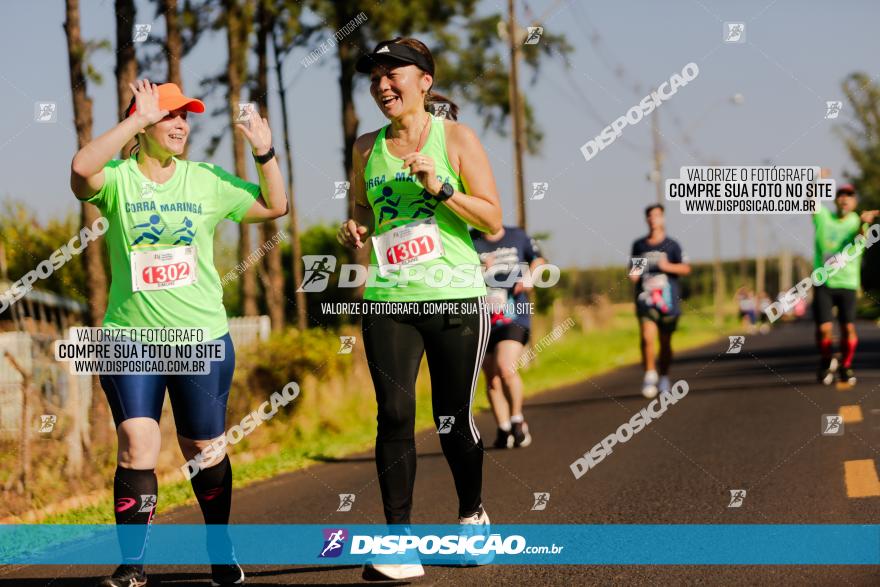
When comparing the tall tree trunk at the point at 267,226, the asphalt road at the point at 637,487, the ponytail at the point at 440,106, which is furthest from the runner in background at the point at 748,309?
the ponytail at the point at 440,106

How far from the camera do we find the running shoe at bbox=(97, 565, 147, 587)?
4.35 m

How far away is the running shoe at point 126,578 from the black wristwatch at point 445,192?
1.87 meters

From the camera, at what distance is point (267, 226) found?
21688mm

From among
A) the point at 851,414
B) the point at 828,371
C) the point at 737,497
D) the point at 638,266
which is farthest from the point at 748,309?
the point at 737,497

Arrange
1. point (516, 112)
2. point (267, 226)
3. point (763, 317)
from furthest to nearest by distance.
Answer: point (763, 317), point (267, 226), point (516, 112)

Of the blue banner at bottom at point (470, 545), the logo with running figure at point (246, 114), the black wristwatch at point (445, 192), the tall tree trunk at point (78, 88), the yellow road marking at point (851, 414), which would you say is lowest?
the yellow road marking at point (851, 414)

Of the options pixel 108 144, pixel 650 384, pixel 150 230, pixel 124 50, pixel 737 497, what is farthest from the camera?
pixel 650 384

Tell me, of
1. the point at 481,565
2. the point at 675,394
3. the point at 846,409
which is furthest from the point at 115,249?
the point at 675,394

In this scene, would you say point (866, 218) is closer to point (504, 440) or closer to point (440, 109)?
point (504, 440)

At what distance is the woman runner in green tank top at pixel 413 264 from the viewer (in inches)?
184

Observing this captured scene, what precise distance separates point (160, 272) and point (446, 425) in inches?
53.5

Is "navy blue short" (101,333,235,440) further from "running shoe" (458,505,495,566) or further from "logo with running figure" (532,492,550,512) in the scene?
"logo with running figure" (532,492,550,512)

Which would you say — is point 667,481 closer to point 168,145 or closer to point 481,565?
point 481,565

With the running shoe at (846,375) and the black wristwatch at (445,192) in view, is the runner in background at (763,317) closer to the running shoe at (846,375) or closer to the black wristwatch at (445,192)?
the running shoe at (846,375)
